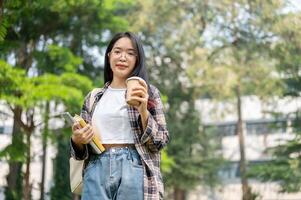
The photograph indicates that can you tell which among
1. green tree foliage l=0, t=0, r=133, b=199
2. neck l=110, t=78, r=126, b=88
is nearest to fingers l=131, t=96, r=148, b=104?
neck l=110, t=78, r=126, b=88

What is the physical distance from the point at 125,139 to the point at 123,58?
29cm

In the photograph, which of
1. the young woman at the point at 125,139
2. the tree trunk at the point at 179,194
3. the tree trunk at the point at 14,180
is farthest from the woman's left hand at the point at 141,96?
the tree trunk at the point at 179,194

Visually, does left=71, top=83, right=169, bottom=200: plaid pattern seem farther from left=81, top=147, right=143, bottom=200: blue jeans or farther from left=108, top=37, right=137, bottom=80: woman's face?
left=108, top=37, right=137, bottom=80: woman's face

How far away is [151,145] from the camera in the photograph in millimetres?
1567

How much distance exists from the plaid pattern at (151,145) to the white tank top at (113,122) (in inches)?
0.9

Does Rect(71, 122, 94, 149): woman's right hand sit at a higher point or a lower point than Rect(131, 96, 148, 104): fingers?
lower

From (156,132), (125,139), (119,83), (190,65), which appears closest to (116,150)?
(125,139)

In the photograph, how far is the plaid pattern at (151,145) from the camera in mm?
1535

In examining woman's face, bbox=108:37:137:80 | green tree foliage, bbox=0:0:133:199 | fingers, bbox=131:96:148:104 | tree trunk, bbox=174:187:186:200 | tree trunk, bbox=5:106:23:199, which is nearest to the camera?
fingers, bbox=131:96:148:104

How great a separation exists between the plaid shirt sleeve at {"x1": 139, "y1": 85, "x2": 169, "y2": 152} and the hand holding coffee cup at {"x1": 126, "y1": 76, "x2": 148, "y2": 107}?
9 cm

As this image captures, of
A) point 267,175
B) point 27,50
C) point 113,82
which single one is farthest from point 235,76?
point 113,82

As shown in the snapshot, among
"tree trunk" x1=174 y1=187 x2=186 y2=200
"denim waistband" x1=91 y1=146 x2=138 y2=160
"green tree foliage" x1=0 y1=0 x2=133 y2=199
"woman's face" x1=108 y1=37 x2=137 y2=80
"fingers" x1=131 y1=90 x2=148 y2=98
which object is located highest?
"green tree foliage" x1=0 y1=0 x2=133 y2=199

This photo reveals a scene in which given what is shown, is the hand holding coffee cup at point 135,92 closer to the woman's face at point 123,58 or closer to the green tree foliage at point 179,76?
the woman's face at point 123,58

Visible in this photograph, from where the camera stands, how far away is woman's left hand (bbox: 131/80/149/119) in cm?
147
